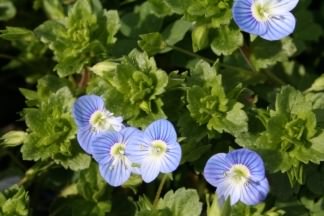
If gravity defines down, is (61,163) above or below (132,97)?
below

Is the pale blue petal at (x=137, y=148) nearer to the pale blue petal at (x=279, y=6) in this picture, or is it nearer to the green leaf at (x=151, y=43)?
the green leaf at (x=151, y=43)

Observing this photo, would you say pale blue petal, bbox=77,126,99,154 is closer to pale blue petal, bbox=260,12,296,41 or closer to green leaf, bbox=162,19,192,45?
green leaf, bbox=162,19,192,45

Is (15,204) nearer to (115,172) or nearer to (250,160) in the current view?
(115,172)

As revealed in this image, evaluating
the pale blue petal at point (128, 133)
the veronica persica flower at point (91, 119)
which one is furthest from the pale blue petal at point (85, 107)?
the pale blue petal at point (128, 133)

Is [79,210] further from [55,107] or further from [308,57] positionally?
[308,57]

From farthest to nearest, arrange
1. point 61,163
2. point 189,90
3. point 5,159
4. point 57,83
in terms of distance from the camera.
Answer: point 5,159
point 57,83
point 61,163
point 189,90

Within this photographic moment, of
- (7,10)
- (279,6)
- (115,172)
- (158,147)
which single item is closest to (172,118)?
(158,147)

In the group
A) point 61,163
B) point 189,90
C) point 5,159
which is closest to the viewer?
point 189,90

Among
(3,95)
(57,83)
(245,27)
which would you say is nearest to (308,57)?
(245,27)
